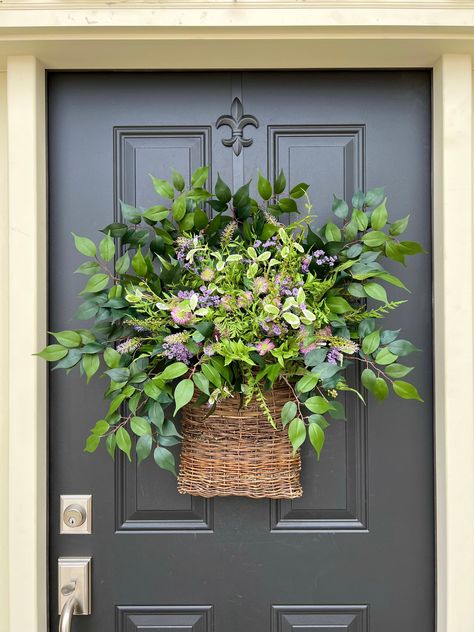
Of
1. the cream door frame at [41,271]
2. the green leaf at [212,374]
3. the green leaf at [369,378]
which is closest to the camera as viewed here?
the green leaf at [212,374]

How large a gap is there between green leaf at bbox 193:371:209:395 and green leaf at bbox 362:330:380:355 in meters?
0.32

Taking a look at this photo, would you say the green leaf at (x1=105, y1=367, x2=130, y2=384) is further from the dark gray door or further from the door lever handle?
the door lever handle

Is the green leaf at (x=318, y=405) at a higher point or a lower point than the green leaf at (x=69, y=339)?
lower

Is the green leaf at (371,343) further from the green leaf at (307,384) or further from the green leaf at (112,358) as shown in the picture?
the green leaf at (112,358)

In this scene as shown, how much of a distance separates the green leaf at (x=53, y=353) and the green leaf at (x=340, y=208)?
629mm

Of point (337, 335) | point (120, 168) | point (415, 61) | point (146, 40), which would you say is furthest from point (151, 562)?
point (415, 61)

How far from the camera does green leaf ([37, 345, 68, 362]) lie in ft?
3.60

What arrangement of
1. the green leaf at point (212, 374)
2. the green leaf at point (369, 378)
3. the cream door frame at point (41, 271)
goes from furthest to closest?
the cream door frame at point (41, 271) → the green leaf at point (369, 378) → the green leaf at point (212, 374)

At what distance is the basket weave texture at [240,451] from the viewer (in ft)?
3.64

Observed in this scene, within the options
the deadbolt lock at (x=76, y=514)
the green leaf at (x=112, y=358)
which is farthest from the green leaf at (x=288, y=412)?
the deadbolt lock at (x=76, y=514)

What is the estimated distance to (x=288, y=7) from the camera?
115 cm

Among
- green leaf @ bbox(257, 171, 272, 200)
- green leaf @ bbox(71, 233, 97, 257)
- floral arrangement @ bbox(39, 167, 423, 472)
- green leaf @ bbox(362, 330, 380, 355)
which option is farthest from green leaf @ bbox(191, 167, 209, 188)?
green leaf @ bbox(362, 330, 380, 355)
